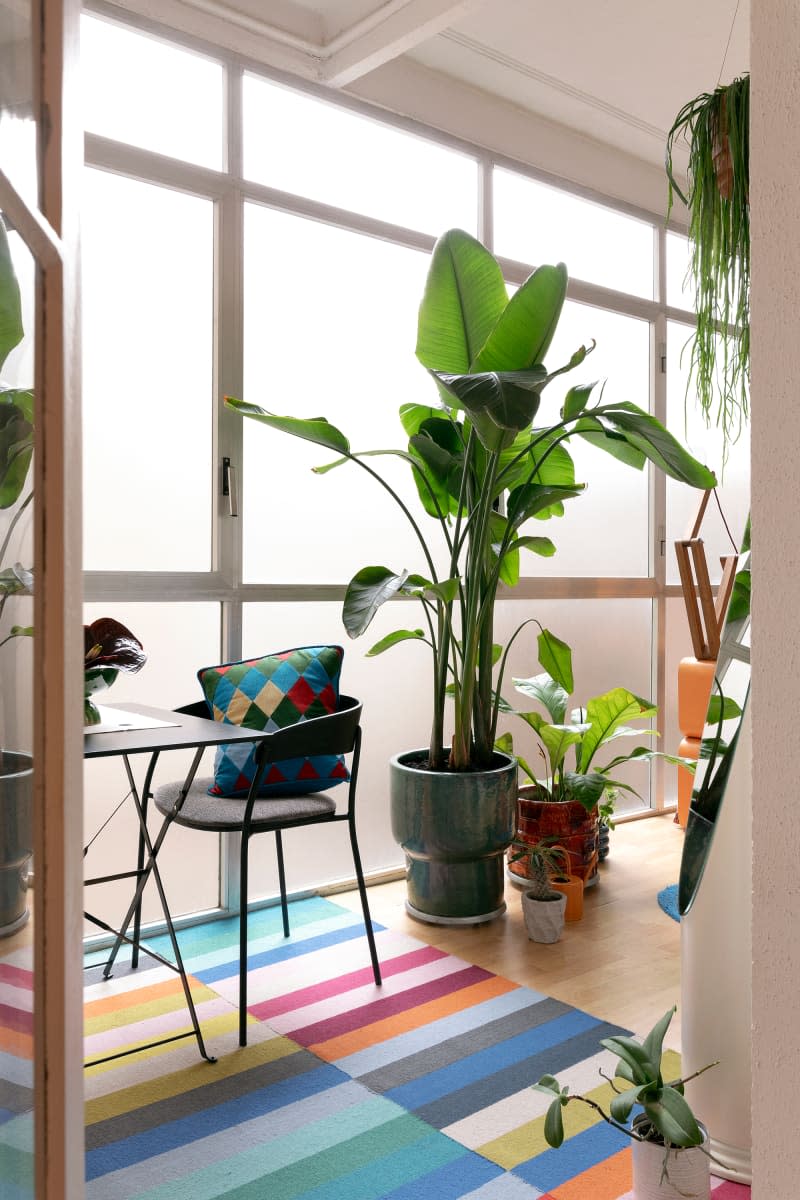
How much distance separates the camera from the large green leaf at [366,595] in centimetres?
283

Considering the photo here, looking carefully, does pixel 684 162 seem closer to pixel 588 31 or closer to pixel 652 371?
pixel 652 371

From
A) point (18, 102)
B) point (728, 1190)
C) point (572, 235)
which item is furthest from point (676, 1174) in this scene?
point (572, 235)

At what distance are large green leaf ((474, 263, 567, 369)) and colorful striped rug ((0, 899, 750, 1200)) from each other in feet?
5.85

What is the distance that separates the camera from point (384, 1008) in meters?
2.57

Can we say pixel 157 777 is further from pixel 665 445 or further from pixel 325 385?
pixel 665 445

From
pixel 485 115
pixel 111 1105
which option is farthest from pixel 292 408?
pixel 111 1105

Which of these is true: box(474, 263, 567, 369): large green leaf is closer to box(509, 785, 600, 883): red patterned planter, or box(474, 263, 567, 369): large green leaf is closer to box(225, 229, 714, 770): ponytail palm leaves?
box(225, 229, 714, 770): ponytail palm leaves

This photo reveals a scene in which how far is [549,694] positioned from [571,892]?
0.73m

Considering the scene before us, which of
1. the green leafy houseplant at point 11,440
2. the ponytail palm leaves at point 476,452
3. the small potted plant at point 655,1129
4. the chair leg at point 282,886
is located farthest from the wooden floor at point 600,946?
the green leafy houseplant at point 11,440

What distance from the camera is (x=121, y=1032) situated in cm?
243

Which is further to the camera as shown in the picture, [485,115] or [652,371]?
[652,371]

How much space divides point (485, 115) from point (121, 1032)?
354 centimetres

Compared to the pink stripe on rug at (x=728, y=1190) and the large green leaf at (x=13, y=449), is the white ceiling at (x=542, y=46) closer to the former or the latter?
the large green leaf at (x=13, y=449)

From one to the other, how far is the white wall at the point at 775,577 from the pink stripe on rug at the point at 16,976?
2.53 ft
